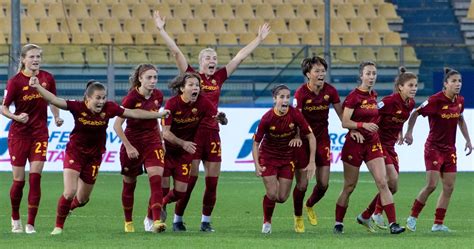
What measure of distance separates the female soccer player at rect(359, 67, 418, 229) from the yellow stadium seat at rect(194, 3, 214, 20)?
1886cm

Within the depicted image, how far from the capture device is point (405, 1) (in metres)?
35.1

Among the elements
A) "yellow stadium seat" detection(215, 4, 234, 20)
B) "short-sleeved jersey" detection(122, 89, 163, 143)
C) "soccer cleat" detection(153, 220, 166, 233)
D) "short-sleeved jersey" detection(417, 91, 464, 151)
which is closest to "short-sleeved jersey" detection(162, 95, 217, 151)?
"short-sleeved jersey" detection(122, 89, 163, 143)

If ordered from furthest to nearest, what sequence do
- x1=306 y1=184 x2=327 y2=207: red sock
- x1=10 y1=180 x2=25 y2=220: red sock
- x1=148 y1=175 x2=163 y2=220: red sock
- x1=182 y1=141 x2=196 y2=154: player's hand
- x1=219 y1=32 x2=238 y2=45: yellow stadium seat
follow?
x1=219 y1=32 x2=238 y2=45: yellow stadium seat → x1=306 y1=184 x2=327 y2=207: red sock → x1=10 y1=180 x2=25 y2=220: red sock → x1=182 y1=141 x2=196 y2=154: player's hand → x1=148 y1=175 x2=163 y2=220: red sock

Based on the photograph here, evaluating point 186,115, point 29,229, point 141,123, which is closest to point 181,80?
point 186,115

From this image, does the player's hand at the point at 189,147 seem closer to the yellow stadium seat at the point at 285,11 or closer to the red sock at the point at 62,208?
the red sock at the point at 62,208

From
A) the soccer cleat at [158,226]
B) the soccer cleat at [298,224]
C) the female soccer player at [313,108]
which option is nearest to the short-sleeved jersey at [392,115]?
the female soccer player at [313,108]

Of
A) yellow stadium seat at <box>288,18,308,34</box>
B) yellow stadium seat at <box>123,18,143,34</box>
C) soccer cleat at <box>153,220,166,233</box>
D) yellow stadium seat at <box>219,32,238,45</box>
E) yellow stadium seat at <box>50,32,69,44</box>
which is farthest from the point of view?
yellow stadium seat at <box>288,18,308,34</box>

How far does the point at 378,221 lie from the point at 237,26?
740 inches

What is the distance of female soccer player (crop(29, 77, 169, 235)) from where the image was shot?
45.3 feet

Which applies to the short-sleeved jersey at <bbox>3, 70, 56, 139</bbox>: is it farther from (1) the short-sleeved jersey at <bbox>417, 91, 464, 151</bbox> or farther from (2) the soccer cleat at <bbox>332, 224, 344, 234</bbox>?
(1) the short-sleeved jersey at <bbox>417, 91, 464, 151</bbox>

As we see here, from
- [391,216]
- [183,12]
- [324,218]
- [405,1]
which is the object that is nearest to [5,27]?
[183,12]

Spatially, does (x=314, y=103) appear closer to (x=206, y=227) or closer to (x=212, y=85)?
(x=212, y=85)

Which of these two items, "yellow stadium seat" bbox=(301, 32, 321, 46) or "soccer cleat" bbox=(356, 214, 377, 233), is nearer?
"soccer cleat" bbox=(356, 214, 377, 233)

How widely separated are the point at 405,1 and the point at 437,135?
20.2 m
